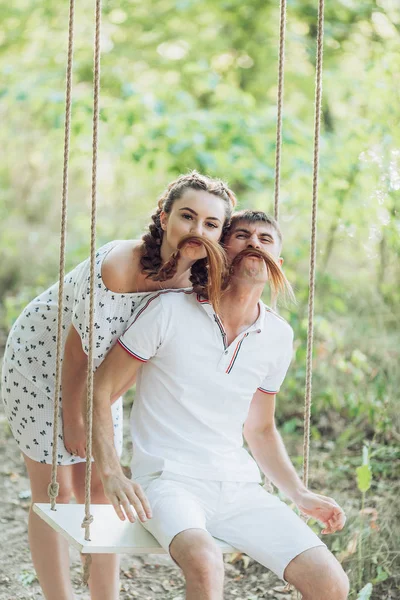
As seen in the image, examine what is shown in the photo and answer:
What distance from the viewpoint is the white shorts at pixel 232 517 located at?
186cm

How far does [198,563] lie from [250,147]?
3.59m

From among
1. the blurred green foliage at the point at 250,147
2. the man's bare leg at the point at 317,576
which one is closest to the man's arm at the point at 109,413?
the man's bare leg at the point at 317,576

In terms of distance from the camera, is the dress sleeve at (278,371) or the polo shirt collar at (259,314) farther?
the dress sleeve at (278,371)

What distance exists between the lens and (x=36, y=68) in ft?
23.9

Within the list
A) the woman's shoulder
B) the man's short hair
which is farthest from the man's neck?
the woman's shoulder

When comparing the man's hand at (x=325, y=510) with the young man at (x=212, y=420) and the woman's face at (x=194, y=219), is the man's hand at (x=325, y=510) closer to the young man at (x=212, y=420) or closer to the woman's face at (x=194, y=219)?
the young man at (x=212, y=420)

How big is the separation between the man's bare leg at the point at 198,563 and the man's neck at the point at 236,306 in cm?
55

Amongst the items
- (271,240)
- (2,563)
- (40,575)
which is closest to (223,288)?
(271,240)

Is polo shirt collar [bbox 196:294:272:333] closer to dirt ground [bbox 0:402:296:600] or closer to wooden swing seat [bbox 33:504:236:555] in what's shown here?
wooden swing seat [bbox 33:504:236:555]

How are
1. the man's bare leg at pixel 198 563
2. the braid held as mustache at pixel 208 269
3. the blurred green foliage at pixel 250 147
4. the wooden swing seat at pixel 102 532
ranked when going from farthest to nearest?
the blurred green foliage at pixel 250 147 < the braid held as mustache at pixel 208 269 < the wooden swing seat at pixel 102 532 < the man's bare leg at pixel 198 563

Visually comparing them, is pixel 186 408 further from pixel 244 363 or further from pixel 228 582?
pixel 228 582

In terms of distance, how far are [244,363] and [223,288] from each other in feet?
0.70

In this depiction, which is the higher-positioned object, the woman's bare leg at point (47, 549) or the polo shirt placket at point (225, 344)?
the polo shirt placket at point (225, 344)

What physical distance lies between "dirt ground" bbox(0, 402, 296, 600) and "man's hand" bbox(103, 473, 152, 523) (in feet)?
3.95
